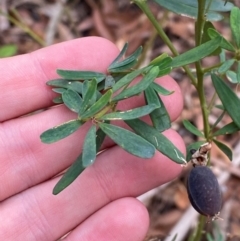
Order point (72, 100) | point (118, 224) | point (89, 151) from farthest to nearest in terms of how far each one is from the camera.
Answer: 1. point (118, 224)
2. point (72, 100)
3. point (89, 151)

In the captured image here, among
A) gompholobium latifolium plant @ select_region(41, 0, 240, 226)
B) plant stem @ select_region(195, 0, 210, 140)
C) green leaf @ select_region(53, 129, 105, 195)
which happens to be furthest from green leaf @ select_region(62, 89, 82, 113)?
plant stem @ select_region(195, 0, 210, 140)

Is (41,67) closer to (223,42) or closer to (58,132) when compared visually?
(58,132)

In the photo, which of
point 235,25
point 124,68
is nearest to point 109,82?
point 124,68

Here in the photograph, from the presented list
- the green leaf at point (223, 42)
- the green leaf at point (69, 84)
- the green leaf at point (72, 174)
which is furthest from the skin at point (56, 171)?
the green leaf at point (223, 42)

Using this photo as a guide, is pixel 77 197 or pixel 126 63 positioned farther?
pixel 77 197

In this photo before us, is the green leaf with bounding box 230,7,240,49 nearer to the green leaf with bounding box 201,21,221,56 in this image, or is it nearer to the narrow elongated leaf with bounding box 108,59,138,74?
the green leaf with bounding box 201,21,221,56

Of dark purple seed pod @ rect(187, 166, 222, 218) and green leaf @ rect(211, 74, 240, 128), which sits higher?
green leaf @ rect(211, 74, 240, 128)
